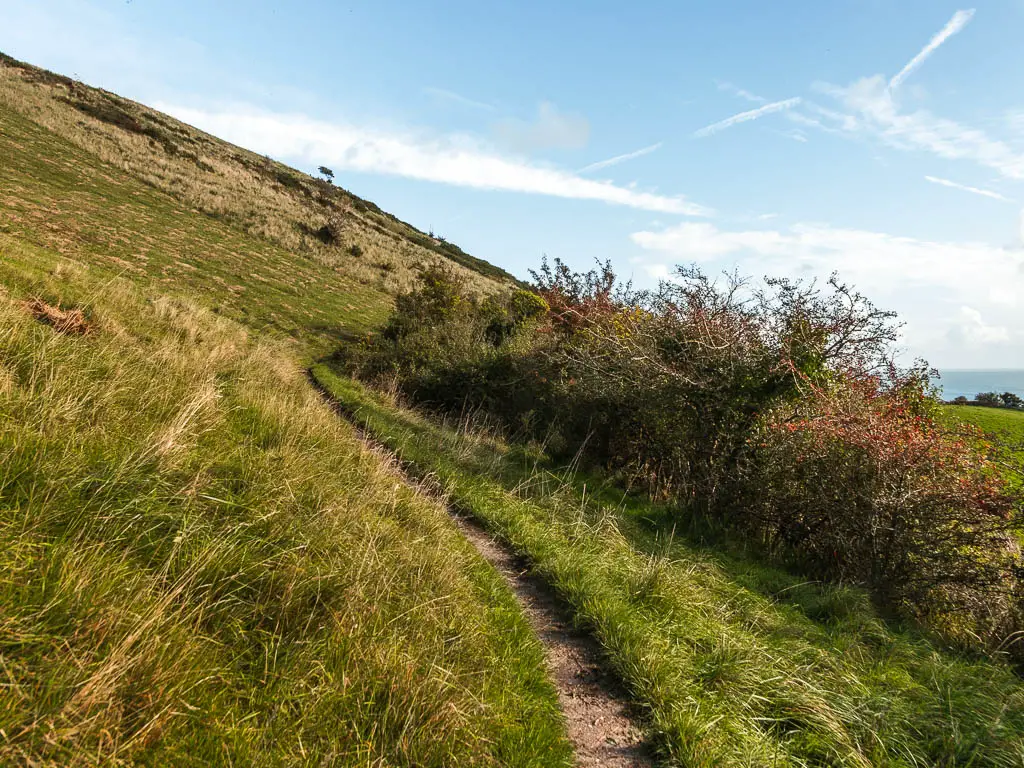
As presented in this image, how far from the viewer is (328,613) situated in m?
2.89

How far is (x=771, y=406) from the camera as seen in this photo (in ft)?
26.5

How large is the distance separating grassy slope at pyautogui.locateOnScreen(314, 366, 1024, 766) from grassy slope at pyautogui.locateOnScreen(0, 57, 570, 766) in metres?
0.84

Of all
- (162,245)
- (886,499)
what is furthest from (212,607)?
(162,245)

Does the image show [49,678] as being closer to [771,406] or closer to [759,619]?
[759,619]

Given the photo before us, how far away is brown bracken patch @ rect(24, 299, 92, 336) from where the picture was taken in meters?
5.67

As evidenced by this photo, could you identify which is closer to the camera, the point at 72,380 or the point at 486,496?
the point at 72,380

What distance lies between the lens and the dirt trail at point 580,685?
3072mm

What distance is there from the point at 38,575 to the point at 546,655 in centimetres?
314

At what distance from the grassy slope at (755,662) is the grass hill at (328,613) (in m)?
0.02

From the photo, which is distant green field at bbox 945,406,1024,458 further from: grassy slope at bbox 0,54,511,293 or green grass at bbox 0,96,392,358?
grassy slope at bbox 0,54,511,293

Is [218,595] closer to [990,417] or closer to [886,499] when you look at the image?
[886,499]

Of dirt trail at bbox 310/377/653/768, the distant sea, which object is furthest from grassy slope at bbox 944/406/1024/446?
dirt trail at bbox 310/377/653/768

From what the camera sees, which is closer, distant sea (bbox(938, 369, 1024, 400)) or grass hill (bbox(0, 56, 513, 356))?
distant sea (bbox(938, 369, 1024, 400))

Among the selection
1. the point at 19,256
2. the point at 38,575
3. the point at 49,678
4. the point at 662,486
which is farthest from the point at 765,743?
the point at 19,256
